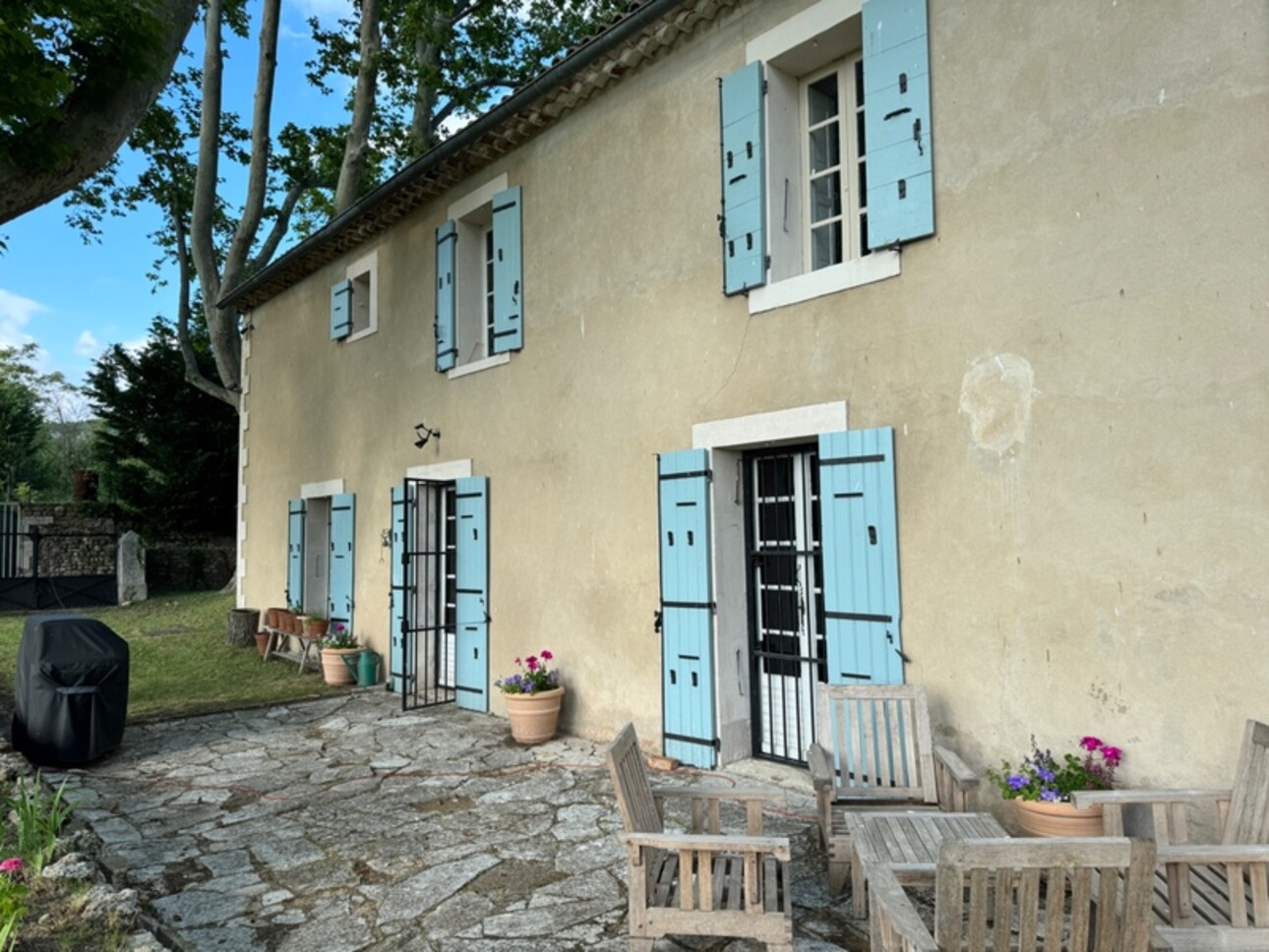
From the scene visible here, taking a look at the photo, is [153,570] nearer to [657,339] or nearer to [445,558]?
[445,558]

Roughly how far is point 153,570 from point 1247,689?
19.7 meters

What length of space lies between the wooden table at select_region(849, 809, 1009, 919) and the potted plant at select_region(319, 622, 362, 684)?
22.3 ft

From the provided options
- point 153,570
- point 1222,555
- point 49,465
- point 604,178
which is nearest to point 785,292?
point 604,178

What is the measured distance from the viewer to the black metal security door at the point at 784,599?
5.15 meters

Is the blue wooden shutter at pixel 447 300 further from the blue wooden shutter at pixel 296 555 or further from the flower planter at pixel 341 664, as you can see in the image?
the blue wooden shutter at pixel 296 555

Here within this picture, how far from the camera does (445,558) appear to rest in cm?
854

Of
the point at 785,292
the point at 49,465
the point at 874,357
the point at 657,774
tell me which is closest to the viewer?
the point at 874,357

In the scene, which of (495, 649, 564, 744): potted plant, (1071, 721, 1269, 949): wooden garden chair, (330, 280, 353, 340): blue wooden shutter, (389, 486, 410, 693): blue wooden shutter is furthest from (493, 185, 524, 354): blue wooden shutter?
(1071, 721, 1269, 949): wooden garden chair

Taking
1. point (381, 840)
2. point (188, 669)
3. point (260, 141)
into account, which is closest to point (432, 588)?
point (188, 669)

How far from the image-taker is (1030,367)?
3.96 m

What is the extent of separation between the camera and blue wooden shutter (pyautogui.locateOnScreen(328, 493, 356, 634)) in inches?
376

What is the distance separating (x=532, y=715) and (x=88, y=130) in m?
5.15

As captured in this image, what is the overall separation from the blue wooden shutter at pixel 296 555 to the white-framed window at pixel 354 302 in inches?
95.6

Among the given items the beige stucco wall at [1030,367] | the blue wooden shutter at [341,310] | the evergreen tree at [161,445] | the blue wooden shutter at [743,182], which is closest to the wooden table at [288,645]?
the blue wooden shutter at [341,310]
